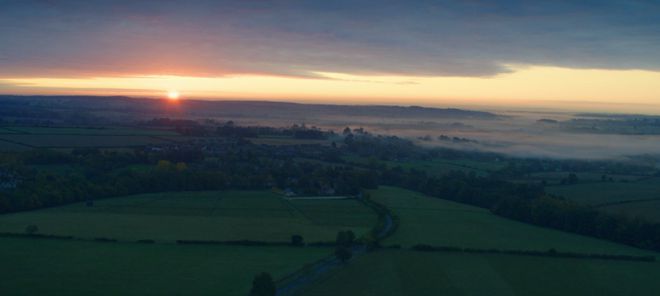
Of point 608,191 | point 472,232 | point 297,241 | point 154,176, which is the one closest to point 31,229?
point 297,241

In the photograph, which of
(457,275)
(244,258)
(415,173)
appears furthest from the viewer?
(415,173)

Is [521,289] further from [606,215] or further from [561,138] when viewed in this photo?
[561,138]

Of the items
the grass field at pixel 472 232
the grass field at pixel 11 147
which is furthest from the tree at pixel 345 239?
the grass field at pixel 11 147

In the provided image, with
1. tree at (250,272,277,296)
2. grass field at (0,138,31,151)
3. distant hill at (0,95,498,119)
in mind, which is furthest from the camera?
distant hill at (0,95,498,119)

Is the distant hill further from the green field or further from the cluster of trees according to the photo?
the green field

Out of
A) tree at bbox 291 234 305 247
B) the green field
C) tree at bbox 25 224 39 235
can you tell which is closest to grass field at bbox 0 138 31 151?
tree at bbox 25 224 39 235

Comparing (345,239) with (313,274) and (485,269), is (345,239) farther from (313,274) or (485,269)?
(485,269)

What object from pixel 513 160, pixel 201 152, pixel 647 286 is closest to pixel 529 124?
pixel 513 160
